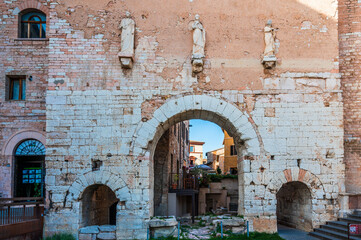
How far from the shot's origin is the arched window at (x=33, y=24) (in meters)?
13.8

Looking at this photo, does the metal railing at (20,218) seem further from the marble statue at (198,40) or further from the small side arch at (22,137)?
the marble statue at (198,40)

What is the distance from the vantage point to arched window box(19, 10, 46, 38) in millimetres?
13773

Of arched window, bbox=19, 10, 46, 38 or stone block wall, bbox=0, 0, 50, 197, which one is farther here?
arched window, bbox=19, 10, 46, 38

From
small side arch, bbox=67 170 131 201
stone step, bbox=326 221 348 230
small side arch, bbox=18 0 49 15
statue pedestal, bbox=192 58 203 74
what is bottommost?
stone step, bbox=326 221 348 230

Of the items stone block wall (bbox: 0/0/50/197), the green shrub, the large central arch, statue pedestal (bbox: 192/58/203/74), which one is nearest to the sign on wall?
stone block wall (bbox: 0/0/50/197)

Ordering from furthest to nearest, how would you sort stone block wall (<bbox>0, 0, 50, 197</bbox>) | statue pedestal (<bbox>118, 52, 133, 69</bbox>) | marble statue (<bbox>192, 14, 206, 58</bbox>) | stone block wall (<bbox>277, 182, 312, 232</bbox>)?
stone block wall (<bbox>0, 0, 50, 197</bbox>) → stone block wall (<bbox>277, 182, 312, 232</bbox>) → marble statue (<bbox>192, 14, 206, 58</bbox>) → statue pedestal (<bbox>118, 52, 133, 69</bbox>)

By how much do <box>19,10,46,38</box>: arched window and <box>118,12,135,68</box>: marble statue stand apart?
4139 millimetres

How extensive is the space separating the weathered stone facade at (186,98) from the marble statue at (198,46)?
0.29 meters

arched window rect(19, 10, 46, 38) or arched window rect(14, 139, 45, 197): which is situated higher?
arched window rect(19, 10, 46, 38)

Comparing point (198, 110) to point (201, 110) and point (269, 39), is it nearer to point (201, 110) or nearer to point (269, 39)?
point (201, 110)

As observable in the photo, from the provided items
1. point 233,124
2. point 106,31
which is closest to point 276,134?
point 233,124

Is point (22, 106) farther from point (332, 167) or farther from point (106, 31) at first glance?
point (332, 167)

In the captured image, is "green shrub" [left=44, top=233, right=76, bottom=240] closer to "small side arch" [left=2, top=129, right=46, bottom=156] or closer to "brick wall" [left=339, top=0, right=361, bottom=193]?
"small side arch" [left=2, top=129, right=46, bottom=156]

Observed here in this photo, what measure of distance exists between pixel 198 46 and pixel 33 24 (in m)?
6.99
